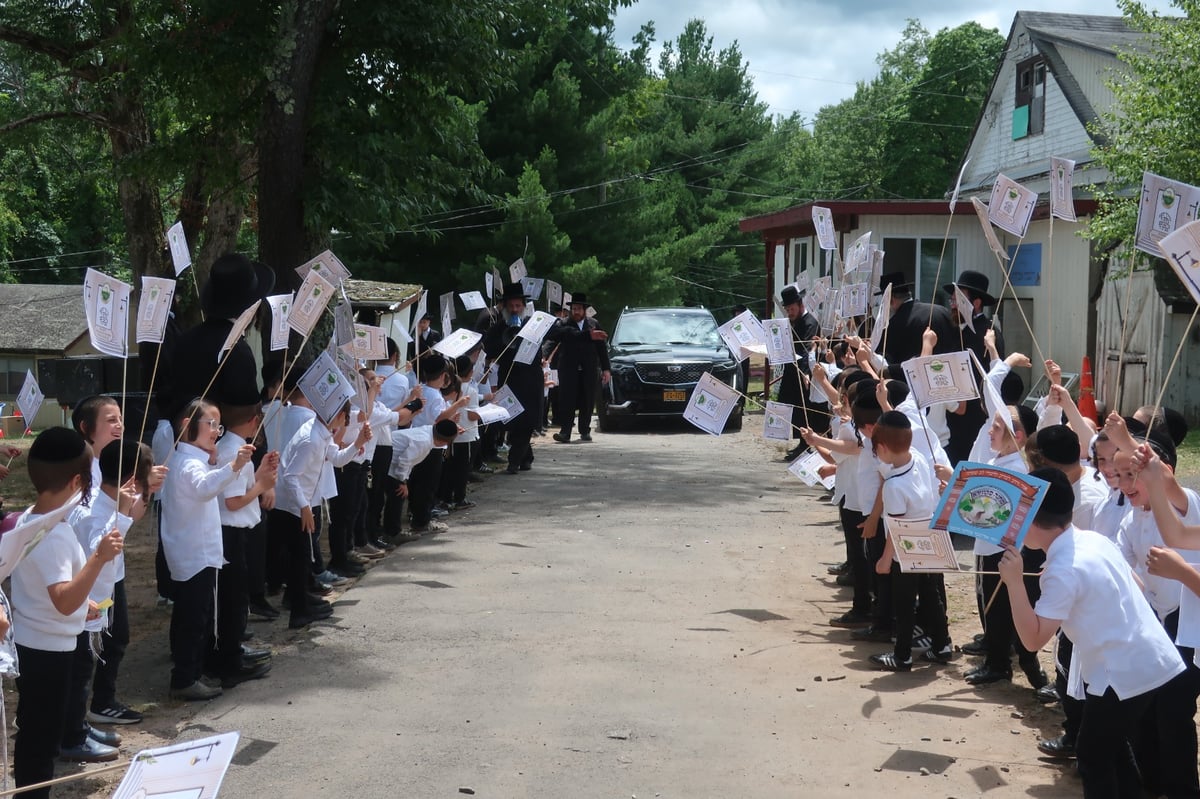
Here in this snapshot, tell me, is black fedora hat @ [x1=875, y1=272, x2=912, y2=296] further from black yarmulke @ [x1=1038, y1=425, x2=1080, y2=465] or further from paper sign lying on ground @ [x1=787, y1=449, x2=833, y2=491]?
black yarmulke @ [x1=1038, y1=425, x2=1080, y2=465]

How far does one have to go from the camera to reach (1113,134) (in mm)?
21766

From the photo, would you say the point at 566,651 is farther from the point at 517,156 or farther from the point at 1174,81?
the point at 517,156

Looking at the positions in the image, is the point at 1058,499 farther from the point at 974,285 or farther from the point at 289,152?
the point at 289,152

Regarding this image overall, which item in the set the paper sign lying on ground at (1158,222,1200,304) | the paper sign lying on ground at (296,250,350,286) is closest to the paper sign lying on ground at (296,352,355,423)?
the paper sign lying on ground at (296,250,350,286)

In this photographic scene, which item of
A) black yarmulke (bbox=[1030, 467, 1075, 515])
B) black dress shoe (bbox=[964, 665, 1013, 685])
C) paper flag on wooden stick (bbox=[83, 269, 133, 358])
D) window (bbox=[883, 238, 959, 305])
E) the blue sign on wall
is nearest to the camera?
black yarmulke (bbox=[1030, 467, 1075, 515])

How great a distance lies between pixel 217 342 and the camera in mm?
8203

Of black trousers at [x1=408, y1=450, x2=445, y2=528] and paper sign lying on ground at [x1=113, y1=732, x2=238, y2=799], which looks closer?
paper sign lying on ground at [x1=113, y1=732, x2=238, y2=799]

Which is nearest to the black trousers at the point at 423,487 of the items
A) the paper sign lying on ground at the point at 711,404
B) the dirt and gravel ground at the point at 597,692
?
the dirt and gravel ground at the point at 597,692

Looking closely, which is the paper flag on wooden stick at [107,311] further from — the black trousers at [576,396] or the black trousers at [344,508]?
the black trousers at [576,396]

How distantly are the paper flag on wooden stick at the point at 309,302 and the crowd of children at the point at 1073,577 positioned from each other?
3280 millimetres

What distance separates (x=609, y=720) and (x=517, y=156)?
25.6 metres

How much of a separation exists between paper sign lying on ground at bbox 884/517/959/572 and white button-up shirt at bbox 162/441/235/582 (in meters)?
3.44

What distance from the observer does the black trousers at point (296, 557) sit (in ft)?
26.1

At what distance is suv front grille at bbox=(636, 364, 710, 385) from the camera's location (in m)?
19.7
